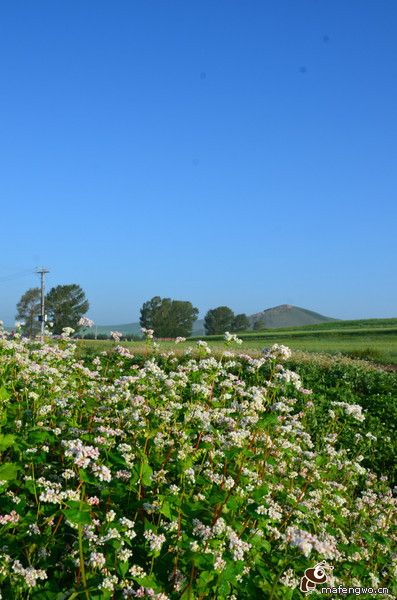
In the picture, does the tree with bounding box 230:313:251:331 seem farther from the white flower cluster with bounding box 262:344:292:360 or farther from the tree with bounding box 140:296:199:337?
the white flower cluster with bounding box 262:344:292:360

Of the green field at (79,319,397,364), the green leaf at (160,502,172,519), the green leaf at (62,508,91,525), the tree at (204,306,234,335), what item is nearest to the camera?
the green leaf at (62,508,91,525)

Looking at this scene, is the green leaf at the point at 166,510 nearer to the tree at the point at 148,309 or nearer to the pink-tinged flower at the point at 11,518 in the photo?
the pink-tinged flower at the point at 11,518

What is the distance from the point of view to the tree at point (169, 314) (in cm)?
11512

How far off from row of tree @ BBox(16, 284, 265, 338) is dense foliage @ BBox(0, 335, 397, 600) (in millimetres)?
91503

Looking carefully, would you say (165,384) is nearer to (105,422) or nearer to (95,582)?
(105,422)

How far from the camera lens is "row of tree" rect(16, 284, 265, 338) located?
100250 mm

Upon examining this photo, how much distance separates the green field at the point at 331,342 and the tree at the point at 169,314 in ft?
147

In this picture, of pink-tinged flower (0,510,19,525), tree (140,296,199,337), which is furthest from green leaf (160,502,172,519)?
tree (140,296,199,337)

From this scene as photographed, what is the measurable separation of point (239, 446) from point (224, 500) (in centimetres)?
59

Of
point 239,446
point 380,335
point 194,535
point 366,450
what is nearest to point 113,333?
point 239,446

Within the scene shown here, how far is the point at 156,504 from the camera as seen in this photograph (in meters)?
3.87

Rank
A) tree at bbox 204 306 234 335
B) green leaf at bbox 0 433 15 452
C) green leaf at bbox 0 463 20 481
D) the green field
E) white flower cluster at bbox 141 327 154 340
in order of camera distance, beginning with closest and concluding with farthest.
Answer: green leaf at bbox 0 463 20 481 < green leaf at bbox 0 433 15 452 < white flower cluster at bbox 141 327 154 340 < the green field < tree at bbox 204 306 234 335

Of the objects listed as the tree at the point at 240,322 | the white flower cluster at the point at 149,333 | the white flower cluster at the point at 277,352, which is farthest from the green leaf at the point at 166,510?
the tree at the point at 240,322

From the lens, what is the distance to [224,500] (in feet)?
12.6
